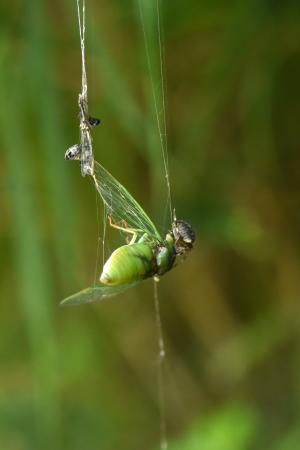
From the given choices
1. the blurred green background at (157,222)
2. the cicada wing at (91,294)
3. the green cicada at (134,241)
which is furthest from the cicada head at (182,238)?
the blurred green background at (157,222)

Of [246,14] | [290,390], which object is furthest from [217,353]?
[246,14]

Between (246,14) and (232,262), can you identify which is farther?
(232,262)

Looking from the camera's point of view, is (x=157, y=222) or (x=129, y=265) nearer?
(x=129, y=265)

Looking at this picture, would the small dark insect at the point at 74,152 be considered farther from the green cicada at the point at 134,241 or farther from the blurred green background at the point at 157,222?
the blurred green background at the point at 157,222

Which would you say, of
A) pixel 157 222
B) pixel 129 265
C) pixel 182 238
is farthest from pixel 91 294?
pixel 157 222

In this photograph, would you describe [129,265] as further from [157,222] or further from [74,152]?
[157,222]

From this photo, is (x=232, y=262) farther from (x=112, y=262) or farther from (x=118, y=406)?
(x=112, y=262)
